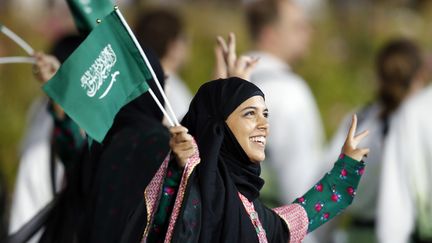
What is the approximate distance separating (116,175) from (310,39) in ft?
18.6

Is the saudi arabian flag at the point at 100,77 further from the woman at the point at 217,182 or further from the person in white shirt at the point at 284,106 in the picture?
the person in white shirt at the point at 284,106

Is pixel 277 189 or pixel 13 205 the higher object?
pixel 13 205

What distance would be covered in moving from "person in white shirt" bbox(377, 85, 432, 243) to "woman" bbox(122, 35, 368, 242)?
214 centimetres

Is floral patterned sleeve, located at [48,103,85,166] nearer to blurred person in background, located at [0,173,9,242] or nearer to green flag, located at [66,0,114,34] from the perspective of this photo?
green flag, located at [66,0,114,34]

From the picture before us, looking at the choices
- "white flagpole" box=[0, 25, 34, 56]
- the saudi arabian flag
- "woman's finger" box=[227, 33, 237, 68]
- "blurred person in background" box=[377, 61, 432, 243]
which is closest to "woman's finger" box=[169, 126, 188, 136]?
the saudi arabian flag

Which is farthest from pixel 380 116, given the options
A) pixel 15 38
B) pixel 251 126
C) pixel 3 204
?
pixel 251 126

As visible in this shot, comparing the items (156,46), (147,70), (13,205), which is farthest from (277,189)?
(147,70)

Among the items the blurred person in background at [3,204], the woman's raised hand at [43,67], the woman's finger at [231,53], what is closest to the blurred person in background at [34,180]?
the blurred person in background at [3,204]

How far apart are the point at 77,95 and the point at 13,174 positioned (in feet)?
19.1

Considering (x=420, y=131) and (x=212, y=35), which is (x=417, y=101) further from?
(x=212, y=35)

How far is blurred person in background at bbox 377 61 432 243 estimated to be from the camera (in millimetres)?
6504

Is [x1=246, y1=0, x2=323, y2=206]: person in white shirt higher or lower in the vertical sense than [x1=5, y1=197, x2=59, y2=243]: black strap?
lower

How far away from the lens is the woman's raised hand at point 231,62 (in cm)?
498

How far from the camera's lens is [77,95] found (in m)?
4.30
